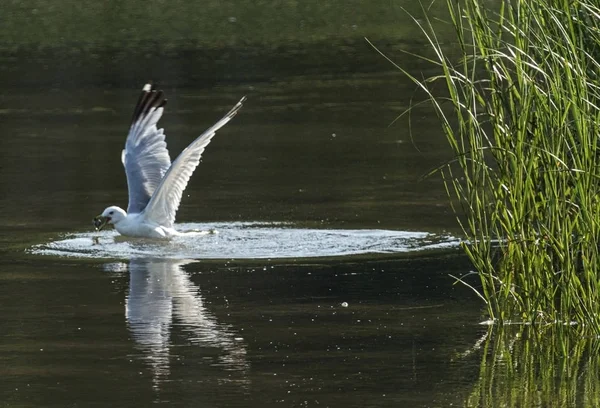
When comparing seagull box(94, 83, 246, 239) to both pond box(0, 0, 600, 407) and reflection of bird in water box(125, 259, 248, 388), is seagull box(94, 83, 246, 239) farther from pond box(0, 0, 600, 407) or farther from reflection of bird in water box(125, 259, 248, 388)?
reflection of bird in water box(125, 259, 248, 388)

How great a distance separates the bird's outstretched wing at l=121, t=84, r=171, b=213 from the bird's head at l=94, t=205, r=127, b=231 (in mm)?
505

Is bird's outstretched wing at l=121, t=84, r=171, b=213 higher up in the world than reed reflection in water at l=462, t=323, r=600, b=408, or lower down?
higher up

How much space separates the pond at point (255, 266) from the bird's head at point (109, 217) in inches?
3.5

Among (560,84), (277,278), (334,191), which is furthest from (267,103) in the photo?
(560,84)

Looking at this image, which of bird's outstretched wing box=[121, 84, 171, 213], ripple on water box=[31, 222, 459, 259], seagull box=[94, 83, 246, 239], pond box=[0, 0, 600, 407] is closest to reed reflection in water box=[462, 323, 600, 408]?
pond box=[0, 0, 600, 407]

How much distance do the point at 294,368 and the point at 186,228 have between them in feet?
18.2

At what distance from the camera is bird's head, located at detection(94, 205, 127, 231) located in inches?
513

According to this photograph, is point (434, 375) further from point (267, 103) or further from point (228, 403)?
point (267, 103)

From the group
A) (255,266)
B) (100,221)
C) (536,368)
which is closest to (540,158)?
(536,368)

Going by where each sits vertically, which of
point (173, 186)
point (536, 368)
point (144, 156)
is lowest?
point (536, 368)

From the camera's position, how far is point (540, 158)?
8.46 m

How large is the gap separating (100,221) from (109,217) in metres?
0.11

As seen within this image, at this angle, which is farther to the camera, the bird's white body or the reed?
the bird's white body

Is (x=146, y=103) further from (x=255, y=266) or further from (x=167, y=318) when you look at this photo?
(x=167, y=318)
